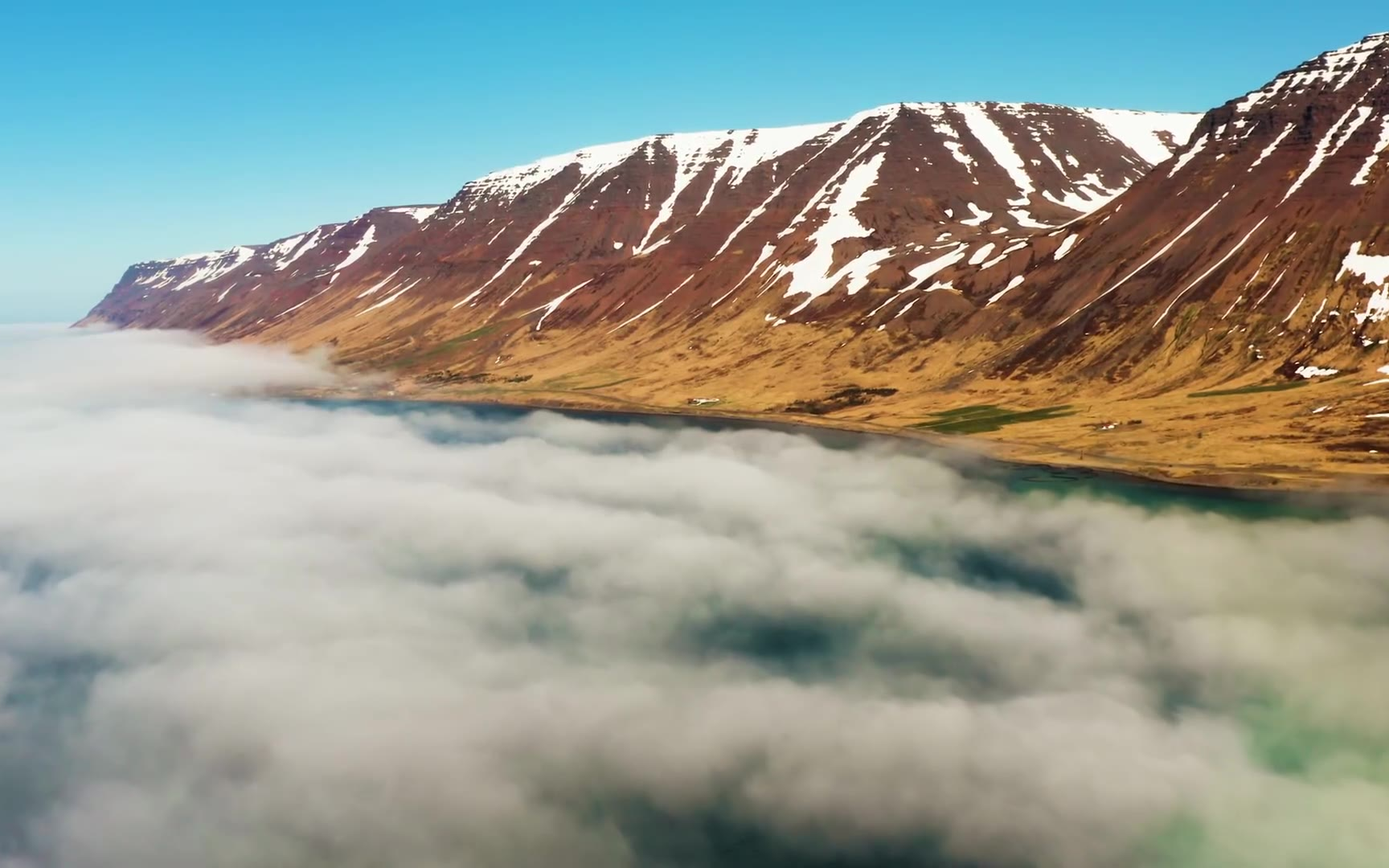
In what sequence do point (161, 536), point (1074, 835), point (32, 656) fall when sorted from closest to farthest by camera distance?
point (1074, 835), point (32, 656), point (161, 536)

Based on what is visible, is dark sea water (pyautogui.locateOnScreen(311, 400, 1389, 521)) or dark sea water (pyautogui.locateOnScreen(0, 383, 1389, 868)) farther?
dark sea water (pyautogui.locateOnScreen(311, 400, 1389, 521))

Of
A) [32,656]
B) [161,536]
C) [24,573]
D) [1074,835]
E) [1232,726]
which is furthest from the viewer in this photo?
[161,536]

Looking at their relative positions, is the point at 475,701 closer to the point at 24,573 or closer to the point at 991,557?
the point at 991,557

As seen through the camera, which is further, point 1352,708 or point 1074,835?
point 1352,708

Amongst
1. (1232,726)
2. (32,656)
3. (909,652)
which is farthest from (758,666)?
(32,656)

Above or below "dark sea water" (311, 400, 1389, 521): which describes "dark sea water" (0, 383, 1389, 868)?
below

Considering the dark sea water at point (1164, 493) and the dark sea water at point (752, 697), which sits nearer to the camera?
the dark sea water at point (752, 697)

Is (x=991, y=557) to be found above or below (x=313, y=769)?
above

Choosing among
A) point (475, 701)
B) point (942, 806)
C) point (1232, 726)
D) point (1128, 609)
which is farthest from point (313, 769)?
point (1128, 609)

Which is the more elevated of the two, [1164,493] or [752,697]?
[1164,493]

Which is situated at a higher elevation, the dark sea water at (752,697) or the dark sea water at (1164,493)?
the dark sea water at (1164,493)

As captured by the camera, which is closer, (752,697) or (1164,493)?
(752,697)
